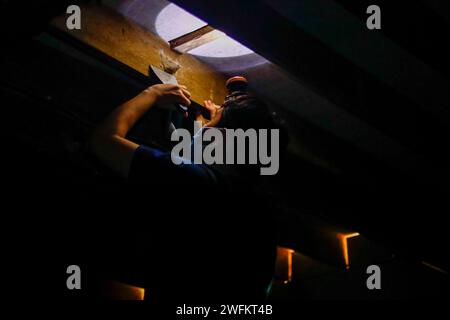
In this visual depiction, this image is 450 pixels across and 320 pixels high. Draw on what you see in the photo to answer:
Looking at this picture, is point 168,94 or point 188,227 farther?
point 168,94

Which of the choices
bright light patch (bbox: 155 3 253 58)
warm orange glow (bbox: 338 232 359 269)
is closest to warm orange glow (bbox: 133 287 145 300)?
warm orange glow (bbox: 338 232 359 269)

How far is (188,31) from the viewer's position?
10.2 feet

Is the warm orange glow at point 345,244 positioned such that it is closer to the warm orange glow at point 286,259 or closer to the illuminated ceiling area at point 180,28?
the warm orange glow at point 286,259

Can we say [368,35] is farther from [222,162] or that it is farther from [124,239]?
[124,239]

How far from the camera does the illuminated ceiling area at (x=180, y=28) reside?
117 inches

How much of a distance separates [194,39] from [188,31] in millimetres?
84

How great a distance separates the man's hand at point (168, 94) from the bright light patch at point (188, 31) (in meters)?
0.68

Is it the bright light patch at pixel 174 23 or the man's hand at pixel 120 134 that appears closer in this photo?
the man's hand at pixel 120 134

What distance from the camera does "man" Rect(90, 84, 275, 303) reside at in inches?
79.3

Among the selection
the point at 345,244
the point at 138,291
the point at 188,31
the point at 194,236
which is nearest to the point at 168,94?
the point at 188,31

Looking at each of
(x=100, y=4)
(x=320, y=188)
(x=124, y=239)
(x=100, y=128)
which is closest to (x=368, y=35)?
(x=320, y=188)

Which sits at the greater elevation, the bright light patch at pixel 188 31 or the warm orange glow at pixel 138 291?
the bright light patch at pixel 188 31

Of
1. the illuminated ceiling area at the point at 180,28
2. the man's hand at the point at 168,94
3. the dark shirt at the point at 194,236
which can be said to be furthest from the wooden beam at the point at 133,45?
the dark shirt at the point at 194,236

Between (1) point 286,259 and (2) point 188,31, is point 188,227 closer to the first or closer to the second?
(2) point 188,31
